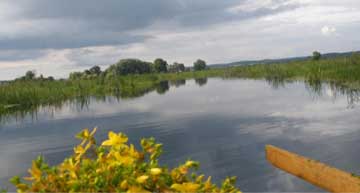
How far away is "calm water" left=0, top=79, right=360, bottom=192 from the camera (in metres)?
5.71

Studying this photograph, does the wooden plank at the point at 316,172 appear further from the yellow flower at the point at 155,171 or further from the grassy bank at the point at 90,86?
the grassy bank at the point at 90,86

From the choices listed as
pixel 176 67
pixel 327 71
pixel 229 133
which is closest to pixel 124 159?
pixel 229 133

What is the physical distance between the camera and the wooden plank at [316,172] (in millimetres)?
1464

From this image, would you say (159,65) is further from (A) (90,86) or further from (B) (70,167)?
(B) (70,167)

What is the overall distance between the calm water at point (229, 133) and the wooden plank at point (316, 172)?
304 centimetres

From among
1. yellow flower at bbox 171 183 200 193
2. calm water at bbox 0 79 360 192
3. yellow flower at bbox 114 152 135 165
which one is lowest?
calm water at bbox 0 79 360 192

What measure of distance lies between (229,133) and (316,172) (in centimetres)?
675

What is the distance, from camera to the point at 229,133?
8.33 meters

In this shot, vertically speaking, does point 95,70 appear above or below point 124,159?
above

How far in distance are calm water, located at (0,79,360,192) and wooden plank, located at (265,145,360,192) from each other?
3.04 metres

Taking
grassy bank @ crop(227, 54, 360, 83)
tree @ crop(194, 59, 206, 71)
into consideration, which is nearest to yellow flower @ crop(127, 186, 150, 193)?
grassy bank @ crop(227, 54, 360, 83)

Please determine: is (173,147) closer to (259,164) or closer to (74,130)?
Result: (259,164)

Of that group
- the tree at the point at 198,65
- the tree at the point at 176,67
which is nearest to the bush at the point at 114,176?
the tree at the point at 176,67

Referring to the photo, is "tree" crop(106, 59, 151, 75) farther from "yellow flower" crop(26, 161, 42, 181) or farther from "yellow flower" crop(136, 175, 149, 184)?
"yellow flower" crop(136, 175, 149, 184)
